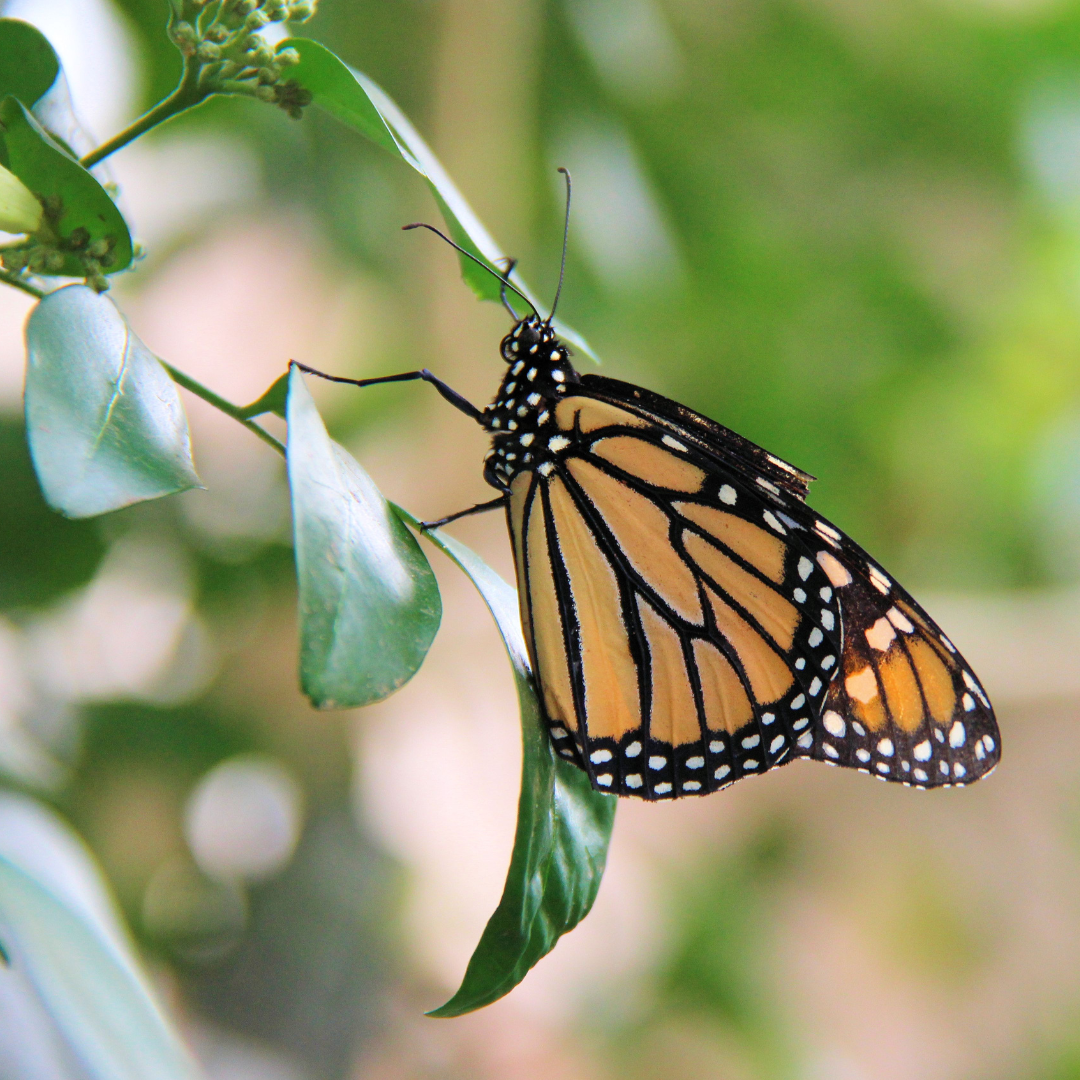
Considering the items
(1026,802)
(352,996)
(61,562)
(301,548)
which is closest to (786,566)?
(301,548)

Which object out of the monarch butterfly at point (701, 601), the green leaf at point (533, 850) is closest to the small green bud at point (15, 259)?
the green leaf at point (533, 850)

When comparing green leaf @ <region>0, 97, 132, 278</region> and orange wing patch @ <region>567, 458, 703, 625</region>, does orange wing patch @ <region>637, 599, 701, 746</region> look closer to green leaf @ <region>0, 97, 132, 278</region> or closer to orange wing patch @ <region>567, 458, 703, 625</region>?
orange wing patch @ <region>567, 458, 703, 625</region>

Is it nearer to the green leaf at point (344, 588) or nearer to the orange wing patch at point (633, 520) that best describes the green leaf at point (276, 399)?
the green leaf at point (344, 588)

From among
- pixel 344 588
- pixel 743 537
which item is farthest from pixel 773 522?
pixel 344 588

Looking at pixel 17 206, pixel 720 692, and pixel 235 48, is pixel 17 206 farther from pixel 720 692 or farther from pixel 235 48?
pixel 720 692

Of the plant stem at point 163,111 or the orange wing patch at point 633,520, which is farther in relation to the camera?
the orange wing patch at point 633,520

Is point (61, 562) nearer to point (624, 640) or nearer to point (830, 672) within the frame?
point (624, 640)
